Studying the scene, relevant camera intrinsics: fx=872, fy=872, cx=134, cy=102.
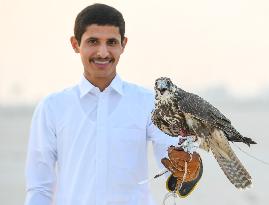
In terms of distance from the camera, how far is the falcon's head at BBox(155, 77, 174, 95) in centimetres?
387

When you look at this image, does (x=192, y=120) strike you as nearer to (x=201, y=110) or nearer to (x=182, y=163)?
(x=201, y=110)

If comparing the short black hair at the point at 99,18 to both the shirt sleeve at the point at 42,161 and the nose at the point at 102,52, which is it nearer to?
the nose at the point at 102,52

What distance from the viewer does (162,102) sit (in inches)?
153

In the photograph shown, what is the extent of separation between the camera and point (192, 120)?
3.96 metres

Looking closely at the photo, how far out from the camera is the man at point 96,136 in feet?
12.9

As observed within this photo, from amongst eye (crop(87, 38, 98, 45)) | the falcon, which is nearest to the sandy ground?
the falcon

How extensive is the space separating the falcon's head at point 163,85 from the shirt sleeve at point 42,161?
526mm

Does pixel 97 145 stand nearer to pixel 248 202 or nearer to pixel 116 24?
pixel 116 24

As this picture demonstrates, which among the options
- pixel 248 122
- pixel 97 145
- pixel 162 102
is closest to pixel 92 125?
pixel 97 145

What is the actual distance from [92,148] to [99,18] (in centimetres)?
60

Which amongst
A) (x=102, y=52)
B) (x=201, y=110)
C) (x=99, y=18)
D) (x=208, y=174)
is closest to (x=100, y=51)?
(x=102, y=52)

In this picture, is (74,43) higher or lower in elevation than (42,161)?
higher

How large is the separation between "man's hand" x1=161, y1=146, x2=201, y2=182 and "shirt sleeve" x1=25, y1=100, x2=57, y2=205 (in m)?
0.53

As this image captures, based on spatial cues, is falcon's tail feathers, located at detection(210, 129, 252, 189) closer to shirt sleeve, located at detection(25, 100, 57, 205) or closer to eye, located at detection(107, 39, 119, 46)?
eye, located at detection(107, 39, 119, 46)
